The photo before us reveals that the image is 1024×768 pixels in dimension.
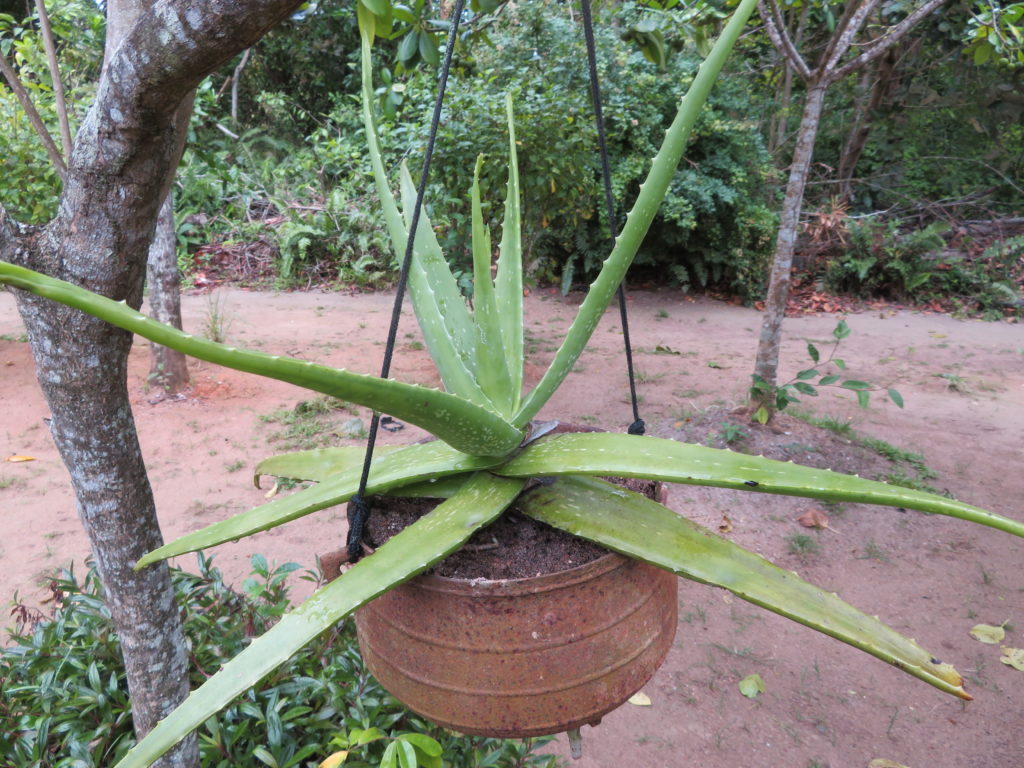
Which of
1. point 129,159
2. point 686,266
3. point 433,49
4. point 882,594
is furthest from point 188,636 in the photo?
point 686,266

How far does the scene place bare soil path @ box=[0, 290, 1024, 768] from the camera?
8.07 feet

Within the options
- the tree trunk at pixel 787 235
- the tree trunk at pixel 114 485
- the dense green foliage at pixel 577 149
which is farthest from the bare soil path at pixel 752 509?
the tree trunk at pixel 114 485

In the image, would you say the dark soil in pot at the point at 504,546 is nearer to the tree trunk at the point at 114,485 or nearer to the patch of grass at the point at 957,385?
the tree trunk at the point at 114,485

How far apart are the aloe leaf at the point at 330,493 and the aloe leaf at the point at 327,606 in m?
0.07

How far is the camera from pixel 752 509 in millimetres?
3713

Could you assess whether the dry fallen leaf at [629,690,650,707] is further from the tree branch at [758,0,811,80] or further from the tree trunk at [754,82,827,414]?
the tree branch at [758,0,811,80]

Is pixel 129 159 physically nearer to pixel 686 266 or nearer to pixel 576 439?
pixel 576 439

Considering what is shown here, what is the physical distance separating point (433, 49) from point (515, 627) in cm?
132

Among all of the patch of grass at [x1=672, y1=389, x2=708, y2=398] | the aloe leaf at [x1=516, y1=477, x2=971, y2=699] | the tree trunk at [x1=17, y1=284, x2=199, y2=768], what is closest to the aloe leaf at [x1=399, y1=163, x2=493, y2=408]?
the aloe leaf at [x1=516, y1=477, x2=971, y2=699]

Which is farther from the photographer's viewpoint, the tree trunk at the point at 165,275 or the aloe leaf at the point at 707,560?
the tree trunk at the point at 165,275

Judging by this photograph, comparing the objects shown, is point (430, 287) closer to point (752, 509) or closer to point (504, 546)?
point (504, 546)

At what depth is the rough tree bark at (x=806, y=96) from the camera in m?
3.42

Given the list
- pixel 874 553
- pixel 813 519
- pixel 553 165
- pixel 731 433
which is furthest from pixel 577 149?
pixel 874 553

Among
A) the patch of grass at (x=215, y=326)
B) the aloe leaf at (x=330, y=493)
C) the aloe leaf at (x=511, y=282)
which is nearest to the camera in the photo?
the aloe leaf at (x=330, y=493)
